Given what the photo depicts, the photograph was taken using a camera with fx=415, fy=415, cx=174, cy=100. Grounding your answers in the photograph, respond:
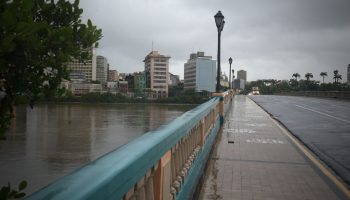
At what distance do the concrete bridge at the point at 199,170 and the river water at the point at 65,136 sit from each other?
37.3 feet

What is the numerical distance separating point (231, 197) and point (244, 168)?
2213mm

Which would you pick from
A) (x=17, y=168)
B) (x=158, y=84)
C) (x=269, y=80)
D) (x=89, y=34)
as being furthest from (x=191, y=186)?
(x=269, y=80)

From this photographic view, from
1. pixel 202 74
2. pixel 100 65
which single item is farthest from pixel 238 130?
pixel 202 74

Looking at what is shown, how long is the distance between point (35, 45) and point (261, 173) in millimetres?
6185

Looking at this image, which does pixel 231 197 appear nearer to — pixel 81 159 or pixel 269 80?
pixel 81 159

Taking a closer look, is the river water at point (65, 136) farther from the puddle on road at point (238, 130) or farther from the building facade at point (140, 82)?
the building facade at point (140, 82)

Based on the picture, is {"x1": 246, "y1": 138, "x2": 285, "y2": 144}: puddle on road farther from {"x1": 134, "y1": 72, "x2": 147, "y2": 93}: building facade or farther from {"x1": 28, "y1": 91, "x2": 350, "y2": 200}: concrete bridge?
→ {"x1": 134, "y1": 72, "x2": 147, "y2": 93}: building facade

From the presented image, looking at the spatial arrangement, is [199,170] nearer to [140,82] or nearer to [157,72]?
[140,82]

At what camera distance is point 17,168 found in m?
45.3

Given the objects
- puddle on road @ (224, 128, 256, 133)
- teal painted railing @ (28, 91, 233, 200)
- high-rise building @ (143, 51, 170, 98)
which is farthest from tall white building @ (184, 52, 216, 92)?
teal painted railing @ (28, 91, 233, 200)

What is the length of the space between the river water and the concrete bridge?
1137 cm

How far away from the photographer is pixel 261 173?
26.1 ft

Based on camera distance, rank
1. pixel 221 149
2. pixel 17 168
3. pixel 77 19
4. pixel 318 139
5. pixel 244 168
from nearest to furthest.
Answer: pixel 77 19, pixel 244 168, pixel 221 149, pixel 318 139, pixel 17 168

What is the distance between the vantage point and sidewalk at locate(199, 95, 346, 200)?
21.3ft
